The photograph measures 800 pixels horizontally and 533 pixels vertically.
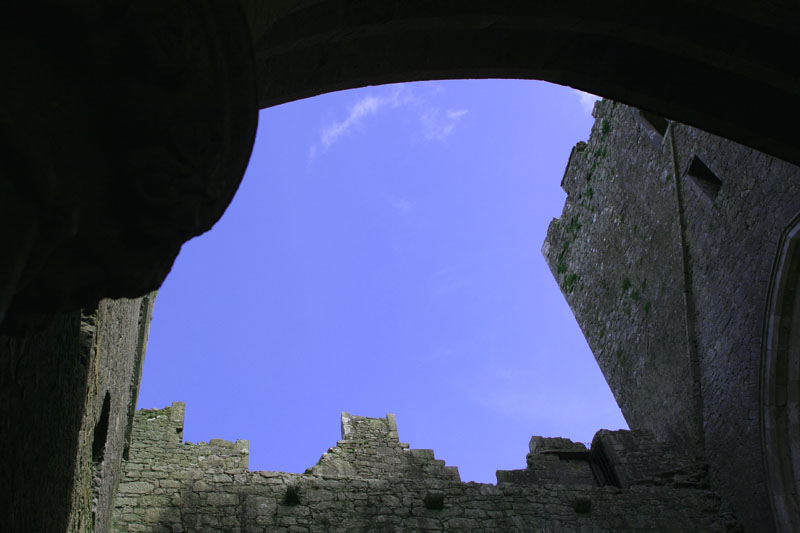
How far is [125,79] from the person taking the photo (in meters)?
1.54

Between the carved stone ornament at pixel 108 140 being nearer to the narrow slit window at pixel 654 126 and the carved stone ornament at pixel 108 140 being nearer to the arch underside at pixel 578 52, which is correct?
the arch underside at pixel 578 52

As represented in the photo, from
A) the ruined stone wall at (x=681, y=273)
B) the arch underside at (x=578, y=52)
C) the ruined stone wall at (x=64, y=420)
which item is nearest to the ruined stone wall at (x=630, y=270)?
the ruined stone wall at (x=681, y=273)

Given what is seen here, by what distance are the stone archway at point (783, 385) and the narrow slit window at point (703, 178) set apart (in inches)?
78.0

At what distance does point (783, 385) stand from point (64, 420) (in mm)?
6273

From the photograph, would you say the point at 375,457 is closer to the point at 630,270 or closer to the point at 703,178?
the point at 630,270

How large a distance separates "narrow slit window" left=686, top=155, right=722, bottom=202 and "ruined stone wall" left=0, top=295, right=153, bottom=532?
6.85m

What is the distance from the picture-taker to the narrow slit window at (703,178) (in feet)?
28.4

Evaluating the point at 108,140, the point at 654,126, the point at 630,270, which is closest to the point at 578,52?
the point at 108,140

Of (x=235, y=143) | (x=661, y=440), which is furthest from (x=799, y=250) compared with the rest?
(x=235, y=143)

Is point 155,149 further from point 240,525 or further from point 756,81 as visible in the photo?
point 240,525

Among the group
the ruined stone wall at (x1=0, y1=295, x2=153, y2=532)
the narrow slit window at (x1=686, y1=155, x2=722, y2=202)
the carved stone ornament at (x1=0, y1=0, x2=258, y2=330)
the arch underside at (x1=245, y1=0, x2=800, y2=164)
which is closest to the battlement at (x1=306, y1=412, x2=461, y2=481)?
the ruined stone wall at (x1=0, y1=295, x2=153, y2=532)

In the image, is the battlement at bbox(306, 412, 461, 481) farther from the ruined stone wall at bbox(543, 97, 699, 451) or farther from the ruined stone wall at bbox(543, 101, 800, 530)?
the ruined stone wall at bbox(543, 97, 699, 451)

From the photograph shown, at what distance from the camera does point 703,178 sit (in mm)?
8922

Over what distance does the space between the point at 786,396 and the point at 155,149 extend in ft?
22.5
